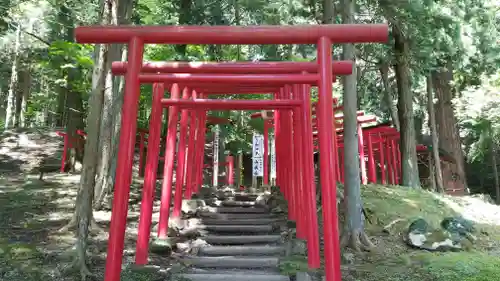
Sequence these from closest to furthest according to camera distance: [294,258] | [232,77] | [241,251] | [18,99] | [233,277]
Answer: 1. [232,77]
2. [233,277]
3. [294,258]
4. [241,251]
5. [18,99]

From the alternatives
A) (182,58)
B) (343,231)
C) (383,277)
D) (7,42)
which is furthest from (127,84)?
(7,42)

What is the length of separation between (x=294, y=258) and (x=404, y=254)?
2134mm

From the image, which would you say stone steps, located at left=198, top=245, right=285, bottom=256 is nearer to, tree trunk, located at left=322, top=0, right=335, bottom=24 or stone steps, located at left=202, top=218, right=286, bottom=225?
stone steps, located at left=202, top=218, right=286, bottom=225

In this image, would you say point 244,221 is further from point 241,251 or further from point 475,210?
point 475,210

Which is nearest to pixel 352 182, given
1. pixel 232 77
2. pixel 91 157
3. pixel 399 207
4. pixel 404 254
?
pixel 404 254

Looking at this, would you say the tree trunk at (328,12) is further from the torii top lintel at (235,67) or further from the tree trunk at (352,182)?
the torii top lintel at (235,67)

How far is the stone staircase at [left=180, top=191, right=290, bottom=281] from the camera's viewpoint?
6191 mm

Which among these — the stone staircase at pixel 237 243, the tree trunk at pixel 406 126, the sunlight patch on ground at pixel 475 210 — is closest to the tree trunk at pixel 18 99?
the stone staircase at pixel 237 243

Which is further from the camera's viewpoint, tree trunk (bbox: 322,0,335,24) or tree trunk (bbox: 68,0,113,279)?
tree trunk (bbox: 322,0,335,24)

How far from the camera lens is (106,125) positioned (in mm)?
8531

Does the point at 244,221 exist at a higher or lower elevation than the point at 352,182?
lower

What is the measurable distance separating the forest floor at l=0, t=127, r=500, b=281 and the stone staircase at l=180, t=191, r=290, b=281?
1.51 feet

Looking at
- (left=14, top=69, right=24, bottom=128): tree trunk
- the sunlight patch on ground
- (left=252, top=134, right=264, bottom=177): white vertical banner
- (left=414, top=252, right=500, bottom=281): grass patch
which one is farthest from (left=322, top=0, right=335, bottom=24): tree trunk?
(left=14, top=69, right=24, bottom=128): tree trunk

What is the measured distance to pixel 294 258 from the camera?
6.67 meters
